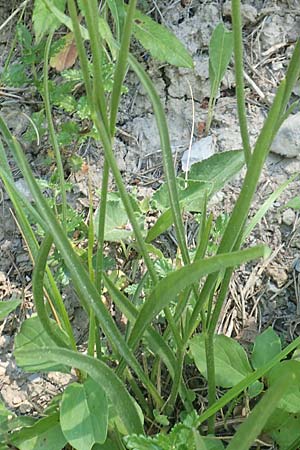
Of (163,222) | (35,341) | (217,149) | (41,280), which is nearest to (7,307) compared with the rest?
(35,341)

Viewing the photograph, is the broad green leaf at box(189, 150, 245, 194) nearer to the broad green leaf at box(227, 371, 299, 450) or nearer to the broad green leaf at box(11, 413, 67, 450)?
the broad green leaf at box(11, 413, 67, 450)

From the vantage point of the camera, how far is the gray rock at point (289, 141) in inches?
53.8

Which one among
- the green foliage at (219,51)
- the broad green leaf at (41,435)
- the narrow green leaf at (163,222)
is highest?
the green foliage at (219,51)

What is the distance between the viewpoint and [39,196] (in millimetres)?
809

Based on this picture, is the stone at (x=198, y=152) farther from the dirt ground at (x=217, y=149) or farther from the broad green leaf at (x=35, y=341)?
the broad green leaf at (x=35, y=341)

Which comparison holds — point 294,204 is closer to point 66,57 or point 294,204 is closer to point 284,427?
point 284,427

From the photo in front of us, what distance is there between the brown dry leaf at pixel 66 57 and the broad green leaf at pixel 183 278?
0.81 meters

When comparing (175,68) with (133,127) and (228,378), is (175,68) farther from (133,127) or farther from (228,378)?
(228,378)

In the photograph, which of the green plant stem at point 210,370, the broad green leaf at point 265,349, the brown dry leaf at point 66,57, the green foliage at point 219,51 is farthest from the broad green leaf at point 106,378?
the brown dry leaf at point 66,57

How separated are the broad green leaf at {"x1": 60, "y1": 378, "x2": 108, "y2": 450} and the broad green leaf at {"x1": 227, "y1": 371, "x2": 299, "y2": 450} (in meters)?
0.28

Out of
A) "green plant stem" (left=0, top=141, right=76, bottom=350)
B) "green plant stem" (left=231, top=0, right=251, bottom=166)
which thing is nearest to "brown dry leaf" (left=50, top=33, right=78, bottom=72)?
"green plant stem" (left=0, top=141, right=76, bottom=350)

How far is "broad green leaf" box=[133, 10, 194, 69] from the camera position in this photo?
1.35 m

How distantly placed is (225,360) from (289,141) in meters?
0.54


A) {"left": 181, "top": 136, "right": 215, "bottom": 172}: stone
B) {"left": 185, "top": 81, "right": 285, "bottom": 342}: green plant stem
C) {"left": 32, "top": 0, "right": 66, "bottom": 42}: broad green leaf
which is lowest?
{"left": 181, "top": 136, "right": 215, "bottom": 172}: stone
